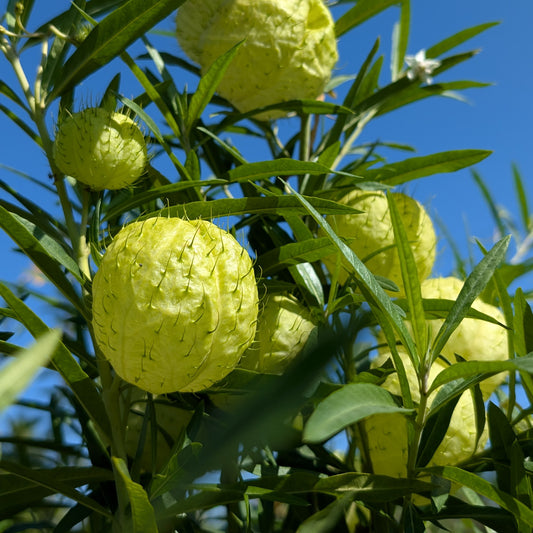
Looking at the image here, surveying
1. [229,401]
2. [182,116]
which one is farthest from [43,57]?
[229,401]

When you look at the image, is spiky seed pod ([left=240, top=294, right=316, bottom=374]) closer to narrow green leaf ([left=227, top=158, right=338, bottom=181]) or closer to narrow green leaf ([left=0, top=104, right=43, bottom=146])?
narrow green leaf ([left=227, top=158, right=338, bottom=181])

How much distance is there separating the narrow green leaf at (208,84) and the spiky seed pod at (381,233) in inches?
9.8

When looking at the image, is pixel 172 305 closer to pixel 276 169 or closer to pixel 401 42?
pixel 276 169

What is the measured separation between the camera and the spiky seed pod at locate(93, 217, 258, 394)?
0.51 meters

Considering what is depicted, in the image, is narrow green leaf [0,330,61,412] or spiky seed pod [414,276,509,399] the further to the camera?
spiky seed pod [414,276,509,399]

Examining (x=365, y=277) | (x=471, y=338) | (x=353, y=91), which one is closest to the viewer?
(x=365, y=277)

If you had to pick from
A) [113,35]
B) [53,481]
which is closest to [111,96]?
[113,35]

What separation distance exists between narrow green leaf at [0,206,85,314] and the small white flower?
27.8 inches

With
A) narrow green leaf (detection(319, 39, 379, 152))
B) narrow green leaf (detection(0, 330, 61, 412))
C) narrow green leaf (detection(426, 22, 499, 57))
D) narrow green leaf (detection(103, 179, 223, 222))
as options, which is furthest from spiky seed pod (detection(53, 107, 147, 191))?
narrow green leaf (detection(426, 22, 499, 57))

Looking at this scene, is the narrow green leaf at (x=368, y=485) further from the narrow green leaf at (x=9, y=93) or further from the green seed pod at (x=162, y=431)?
the narrow green leaf at (x=9, y=93)

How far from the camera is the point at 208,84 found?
825 mm

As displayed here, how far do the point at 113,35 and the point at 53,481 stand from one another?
52cm

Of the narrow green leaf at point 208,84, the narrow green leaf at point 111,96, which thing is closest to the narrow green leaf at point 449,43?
the narrow green leaf at point 208,84

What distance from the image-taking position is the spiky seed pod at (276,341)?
727 mm
